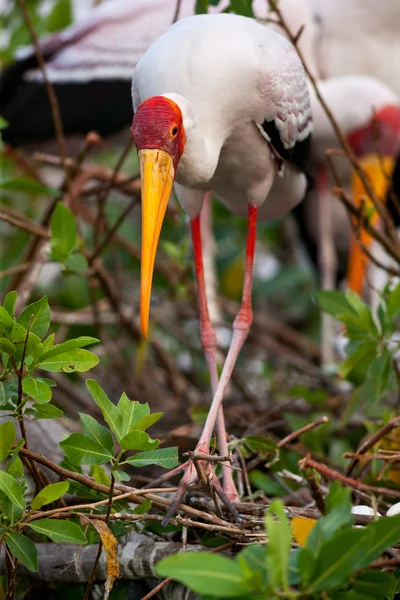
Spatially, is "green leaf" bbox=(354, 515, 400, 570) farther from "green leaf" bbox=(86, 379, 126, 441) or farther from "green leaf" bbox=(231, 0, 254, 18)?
"green leaf" bbox=(231, 0, 254, 18)

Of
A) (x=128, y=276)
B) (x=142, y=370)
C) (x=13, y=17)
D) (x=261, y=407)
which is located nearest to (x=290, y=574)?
(x=261, y=407)

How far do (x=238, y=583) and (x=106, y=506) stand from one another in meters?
0.48

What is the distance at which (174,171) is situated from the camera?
1650 mm

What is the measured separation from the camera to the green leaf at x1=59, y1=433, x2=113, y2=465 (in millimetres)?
1471

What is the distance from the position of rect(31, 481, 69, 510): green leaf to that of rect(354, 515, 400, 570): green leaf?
449 mm

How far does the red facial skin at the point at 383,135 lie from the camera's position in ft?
12.4

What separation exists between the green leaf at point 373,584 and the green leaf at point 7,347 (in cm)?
59

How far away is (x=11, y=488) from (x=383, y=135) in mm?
2839

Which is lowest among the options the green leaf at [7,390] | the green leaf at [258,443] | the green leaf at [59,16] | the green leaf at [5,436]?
the green leaf at [59,16]

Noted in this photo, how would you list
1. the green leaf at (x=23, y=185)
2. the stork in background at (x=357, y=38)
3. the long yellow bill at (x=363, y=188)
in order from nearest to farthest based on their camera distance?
the green leaf at (x=23, y=185) → the long yellow bill at (x=363, y=188) → the stork in background at (x=357, y=38)

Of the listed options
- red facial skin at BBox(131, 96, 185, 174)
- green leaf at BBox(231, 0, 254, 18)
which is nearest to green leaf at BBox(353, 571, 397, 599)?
red facial skin at BBox(131, 96, 185, 174)

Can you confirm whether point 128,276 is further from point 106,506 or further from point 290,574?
point 290,574

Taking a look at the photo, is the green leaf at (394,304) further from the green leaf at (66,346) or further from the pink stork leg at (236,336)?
the green leaf at (66,346)

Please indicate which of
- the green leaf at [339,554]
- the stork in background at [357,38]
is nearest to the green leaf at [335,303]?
the green leaf at [339,554]
